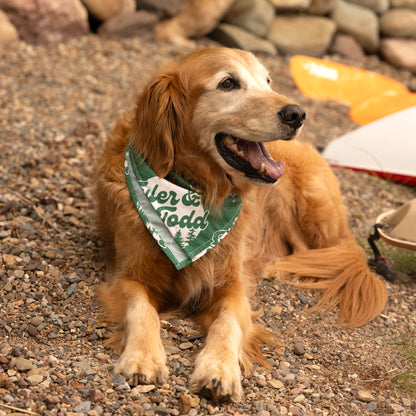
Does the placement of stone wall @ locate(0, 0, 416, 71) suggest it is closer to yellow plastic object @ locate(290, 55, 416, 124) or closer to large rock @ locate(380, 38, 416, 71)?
large rock @ locate(380, 38, 416, 71)

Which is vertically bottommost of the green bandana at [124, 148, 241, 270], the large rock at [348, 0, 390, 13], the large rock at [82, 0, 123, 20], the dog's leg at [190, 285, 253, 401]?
the large rock at [348, 0, 390, 13]

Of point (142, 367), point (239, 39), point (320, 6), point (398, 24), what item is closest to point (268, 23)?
point (239, 39)

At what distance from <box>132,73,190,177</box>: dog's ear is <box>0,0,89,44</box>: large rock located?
3937 millimetres

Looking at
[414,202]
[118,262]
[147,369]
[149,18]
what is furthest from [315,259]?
[149,18]

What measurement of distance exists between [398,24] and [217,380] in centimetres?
811

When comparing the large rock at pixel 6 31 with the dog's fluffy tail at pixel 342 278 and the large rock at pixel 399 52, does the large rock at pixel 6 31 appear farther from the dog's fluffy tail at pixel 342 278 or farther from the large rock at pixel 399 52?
the large rock at pixel 399 52

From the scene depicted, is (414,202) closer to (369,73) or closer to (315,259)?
(315,259)

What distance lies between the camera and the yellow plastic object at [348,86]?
6.68m

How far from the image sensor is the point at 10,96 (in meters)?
5.35

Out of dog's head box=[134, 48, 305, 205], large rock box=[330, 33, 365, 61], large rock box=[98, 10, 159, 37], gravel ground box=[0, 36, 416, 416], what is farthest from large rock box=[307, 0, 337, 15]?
dog's head box=[134, 48, 305, 205]

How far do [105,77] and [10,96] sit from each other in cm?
122

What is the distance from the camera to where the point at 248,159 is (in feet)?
9.16

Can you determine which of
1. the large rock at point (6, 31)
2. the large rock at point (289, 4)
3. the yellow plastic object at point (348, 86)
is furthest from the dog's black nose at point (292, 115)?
the large rock at point (289, 4)

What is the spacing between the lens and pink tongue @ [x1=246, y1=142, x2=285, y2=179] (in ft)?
9.08
